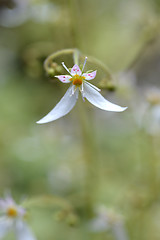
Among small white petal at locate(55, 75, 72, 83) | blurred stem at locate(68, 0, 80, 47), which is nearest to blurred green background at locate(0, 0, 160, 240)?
blurred stem at locate(68, 0, 80, 47)

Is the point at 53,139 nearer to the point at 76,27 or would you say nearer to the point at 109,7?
the point at 76,27

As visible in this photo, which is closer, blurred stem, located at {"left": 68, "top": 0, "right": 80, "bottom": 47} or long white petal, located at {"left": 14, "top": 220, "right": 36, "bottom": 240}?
long white petal, located at {"left": 14, "top": 220, "right": 36, "bottom": 240}

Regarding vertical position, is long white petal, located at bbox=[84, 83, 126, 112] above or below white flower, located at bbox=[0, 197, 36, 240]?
above

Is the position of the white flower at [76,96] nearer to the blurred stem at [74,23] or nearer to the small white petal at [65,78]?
the small white petal at [65,78]

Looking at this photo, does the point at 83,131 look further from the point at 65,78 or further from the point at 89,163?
the point at 65,78

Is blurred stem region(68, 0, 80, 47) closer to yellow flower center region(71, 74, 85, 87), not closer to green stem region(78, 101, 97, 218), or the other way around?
green stem region(78, 101, 97, 218)

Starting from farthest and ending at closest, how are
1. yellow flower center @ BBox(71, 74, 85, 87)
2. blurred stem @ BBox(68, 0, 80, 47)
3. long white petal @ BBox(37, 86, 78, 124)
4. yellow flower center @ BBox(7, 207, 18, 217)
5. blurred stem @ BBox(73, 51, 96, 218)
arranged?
blurred stem @ BBox(73, 51, 96, 218) < blurred stem @ BBox(68, 0, 80, 47) < yellow flower center @ BBox(7, 207, 18, 217) < yellow flower center @ BBox(71, 74, 85, 87) < long white petal @ BBox(37, 86, 78, 124)

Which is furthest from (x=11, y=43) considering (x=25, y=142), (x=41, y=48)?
(x=41, y=48)

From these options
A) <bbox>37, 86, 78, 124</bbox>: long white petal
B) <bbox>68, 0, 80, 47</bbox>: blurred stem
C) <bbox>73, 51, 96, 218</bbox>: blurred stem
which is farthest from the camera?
<bbox>73, 51, 96, 218</bbox>: blurred stem
